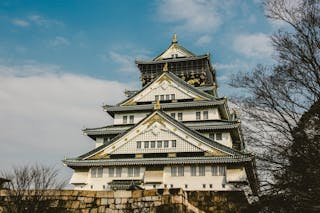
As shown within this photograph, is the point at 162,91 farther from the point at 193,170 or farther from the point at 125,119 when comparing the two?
the point at 193,170

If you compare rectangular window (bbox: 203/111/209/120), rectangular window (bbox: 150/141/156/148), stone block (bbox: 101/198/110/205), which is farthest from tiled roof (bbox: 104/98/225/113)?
stone block (bbox: 101/198/110/205)

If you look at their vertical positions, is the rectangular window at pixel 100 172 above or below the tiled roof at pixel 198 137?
below

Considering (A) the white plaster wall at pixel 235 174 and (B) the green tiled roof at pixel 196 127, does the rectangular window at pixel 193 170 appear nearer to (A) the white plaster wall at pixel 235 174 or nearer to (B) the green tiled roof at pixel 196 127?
(A) the white plaster wall at pixel 235 174

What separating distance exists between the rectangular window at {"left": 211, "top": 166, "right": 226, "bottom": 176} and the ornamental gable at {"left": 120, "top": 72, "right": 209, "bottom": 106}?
9414 mm

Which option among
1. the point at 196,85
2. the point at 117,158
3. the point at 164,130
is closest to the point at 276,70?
the point at 164,130

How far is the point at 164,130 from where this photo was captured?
31766mm

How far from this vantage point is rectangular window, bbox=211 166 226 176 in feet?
96.8

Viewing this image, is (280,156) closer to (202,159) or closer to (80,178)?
(202,159)

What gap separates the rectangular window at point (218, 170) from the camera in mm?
29500

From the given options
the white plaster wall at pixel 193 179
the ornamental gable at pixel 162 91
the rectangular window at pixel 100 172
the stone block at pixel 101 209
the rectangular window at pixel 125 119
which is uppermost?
the ornamental gable at pixel 162 91

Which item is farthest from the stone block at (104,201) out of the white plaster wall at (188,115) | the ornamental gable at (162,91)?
the ornamental gable at (162,91)

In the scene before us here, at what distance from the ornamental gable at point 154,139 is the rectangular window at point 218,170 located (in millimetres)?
2424

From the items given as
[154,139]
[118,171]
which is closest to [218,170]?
[154,139]

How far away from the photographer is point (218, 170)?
29.6 meters
